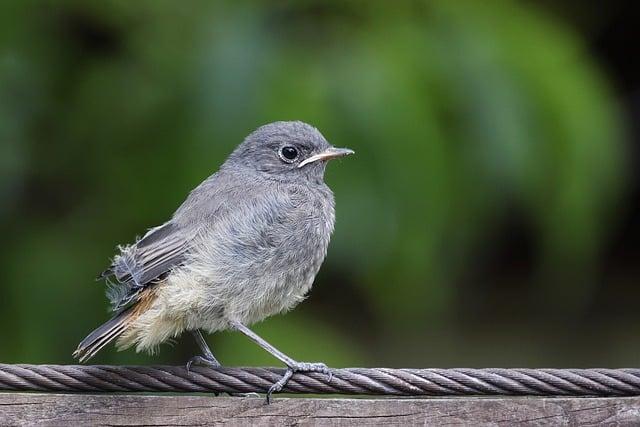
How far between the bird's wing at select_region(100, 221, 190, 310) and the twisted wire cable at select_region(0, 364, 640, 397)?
0.61 m

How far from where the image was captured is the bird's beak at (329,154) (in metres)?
4.89

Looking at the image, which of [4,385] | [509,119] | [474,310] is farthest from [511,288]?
[4,385]

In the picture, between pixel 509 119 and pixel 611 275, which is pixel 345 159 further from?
pixel 611 275

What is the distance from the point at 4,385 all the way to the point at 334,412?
101cm

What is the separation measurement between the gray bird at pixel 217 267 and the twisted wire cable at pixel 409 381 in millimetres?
370

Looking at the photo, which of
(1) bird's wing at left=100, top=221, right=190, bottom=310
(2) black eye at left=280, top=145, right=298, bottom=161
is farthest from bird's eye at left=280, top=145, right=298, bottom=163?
(1) bird's wing at left=100, top=221, right=190, bottom=310

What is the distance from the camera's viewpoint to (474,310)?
304 inches

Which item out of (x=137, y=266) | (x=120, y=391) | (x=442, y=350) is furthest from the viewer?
(x=442, y=350)

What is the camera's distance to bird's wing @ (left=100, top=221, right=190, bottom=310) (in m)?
4.27

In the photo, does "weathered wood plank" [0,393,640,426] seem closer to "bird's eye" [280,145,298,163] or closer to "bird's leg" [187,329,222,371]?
"bird's leg" [187,329,222,371]

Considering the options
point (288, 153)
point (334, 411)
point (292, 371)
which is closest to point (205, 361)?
point (292, 371)

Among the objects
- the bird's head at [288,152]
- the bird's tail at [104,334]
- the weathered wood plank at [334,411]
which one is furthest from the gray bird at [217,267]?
the weathered wood plank at [334,411]

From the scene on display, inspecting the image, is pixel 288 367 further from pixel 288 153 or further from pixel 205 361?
pixel 288 153

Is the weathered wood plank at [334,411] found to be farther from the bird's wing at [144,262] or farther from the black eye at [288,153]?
the black eye at [288,153]
